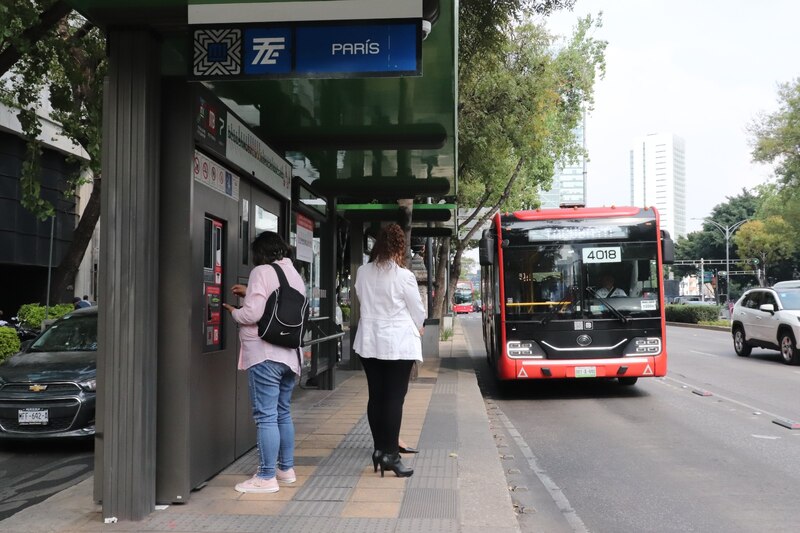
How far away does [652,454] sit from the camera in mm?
7375

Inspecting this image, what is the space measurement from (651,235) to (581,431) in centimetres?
405

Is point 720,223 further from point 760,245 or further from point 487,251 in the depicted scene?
point 487,251

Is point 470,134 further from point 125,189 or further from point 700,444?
point 125,189

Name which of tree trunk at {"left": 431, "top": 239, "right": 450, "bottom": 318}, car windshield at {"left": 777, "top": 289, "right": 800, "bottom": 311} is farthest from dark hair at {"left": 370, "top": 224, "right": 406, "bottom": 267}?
tree trunk at {"left": 431, "top": 239, "right": 450, "bottom": 318}

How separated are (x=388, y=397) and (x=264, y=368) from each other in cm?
112

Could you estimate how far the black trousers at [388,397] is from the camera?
5.72 meters

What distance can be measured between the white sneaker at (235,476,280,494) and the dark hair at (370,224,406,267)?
6.14 ft

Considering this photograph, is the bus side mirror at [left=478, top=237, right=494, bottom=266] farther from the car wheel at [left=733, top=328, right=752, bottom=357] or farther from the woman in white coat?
the car wheel at [left=733, top=328, right=752, bottom=357]

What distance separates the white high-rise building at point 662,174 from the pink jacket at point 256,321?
173349 millimetres

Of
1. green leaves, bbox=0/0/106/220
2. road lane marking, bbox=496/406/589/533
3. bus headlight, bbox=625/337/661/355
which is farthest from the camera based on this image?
green leaves, bbox=0/0/106/220

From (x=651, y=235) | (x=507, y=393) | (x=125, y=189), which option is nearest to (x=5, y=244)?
(x=507, y=393)

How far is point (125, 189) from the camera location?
451cm

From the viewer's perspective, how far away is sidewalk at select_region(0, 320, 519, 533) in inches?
175

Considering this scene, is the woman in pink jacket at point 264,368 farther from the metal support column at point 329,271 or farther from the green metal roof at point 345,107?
the metal support column at point 329,271
